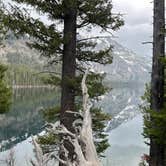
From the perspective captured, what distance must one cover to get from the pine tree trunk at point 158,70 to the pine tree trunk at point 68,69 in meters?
2.32

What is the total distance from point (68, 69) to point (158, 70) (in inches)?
102

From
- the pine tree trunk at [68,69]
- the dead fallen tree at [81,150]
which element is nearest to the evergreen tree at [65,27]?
the pine tree trunk at [68,69]

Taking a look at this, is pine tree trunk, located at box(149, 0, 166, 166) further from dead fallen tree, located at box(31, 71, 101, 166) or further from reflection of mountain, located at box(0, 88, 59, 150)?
reflection of mountain, located at box(0, 88, 59, 150)

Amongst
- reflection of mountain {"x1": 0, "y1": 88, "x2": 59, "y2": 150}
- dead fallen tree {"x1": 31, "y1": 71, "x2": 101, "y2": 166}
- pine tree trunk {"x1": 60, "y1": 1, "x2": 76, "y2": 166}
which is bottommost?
reflection of mountain {"x1": 0, "y1": 88, "x2": 59, "y2": 150}

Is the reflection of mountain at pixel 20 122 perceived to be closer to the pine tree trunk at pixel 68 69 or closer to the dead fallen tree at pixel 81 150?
the pine tree trunk at pixel 68 69

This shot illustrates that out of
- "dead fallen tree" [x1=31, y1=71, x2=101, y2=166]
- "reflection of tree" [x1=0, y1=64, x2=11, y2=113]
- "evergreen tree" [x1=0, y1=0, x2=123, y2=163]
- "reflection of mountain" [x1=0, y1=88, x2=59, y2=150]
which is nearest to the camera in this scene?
"dead fallen tree" [x1=31, y1=71, x2=101, y2=166]

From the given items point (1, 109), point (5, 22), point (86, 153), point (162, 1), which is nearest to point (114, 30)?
point (162, 1)

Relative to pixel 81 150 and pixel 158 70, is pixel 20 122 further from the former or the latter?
pixel 81 150

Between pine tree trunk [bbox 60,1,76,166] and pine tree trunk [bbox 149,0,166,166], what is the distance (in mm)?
2320

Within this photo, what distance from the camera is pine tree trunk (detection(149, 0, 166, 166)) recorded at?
37.8ft

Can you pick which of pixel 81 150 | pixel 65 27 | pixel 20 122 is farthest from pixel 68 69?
pixel 20 122

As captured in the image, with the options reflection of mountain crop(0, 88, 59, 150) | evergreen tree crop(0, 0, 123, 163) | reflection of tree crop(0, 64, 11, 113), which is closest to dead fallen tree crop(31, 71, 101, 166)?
evergreen tree crop(0, 0, 123, 163)

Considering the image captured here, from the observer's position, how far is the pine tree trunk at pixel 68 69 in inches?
429

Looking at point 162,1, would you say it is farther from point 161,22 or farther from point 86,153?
point 86,153
